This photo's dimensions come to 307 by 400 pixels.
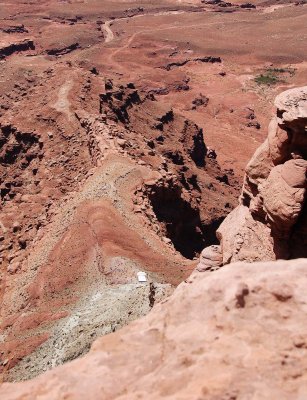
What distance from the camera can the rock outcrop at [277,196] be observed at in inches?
535

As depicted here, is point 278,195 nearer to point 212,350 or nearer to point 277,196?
point 277,196

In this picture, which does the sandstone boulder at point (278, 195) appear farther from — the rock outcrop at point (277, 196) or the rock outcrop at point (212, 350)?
the rock outcrop at point (212, 350)

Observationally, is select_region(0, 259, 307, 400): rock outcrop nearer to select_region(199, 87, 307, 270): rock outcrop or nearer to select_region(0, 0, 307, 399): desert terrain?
select_region(0, 0, 307, 399): desert terrain

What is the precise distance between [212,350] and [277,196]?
6.63 meters

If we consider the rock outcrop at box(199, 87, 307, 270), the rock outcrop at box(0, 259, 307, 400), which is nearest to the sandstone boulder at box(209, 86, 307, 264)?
the rock outcrop at box(199, 87, 307, 270)

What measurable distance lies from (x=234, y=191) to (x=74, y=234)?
63.4 feet

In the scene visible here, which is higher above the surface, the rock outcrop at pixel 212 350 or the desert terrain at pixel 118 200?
the rock outcrop at pixel 212 350

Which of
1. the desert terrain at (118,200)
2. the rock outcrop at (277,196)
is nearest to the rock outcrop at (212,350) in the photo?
the desert terrain at (118,200)

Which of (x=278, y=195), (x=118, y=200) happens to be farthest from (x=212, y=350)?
(x=118, y=200)

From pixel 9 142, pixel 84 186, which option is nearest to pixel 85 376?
pixel 84 186

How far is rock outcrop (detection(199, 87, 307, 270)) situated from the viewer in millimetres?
13602

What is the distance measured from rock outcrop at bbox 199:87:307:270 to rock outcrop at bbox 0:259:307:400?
423 centimetres

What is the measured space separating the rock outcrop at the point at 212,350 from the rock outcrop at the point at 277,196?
13.9 feet

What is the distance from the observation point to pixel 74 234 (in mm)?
22625
